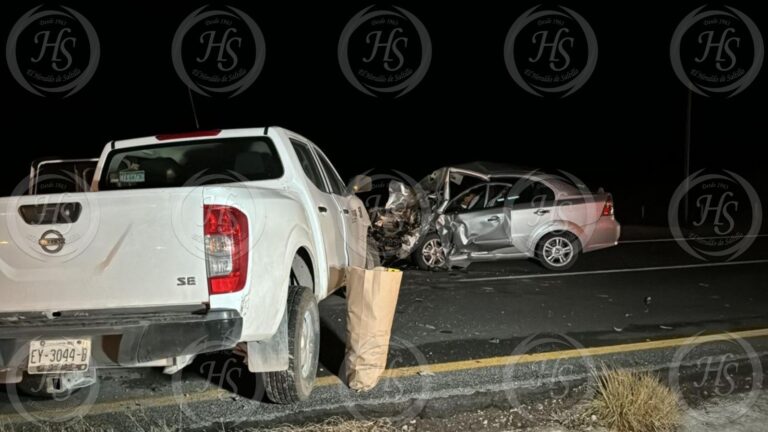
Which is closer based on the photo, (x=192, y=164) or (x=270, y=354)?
(x=270, y=354)

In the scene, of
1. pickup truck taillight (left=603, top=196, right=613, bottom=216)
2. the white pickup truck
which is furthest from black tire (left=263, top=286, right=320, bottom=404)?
pickup truck taillight (left=603, top=196, right=613, bottom=216)

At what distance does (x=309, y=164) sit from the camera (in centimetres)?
525

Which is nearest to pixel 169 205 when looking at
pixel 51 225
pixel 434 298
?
pixel 51 225

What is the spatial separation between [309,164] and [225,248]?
7.45ft

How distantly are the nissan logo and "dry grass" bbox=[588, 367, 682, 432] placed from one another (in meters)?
3.27

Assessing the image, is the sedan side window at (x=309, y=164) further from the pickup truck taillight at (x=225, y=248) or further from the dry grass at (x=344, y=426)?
the dry grass at (x=344, y=426)

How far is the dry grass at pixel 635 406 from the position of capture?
3.55 m

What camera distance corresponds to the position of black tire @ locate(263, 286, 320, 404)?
372 cm

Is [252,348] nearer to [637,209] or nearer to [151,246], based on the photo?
[151,246]

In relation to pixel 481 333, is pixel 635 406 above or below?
above

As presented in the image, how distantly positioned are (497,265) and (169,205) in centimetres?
686

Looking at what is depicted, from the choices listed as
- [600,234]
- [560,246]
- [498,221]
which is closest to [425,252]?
[498,221]

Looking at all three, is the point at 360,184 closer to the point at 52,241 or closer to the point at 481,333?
the point at 481,333

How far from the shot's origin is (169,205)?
10.1 ft
